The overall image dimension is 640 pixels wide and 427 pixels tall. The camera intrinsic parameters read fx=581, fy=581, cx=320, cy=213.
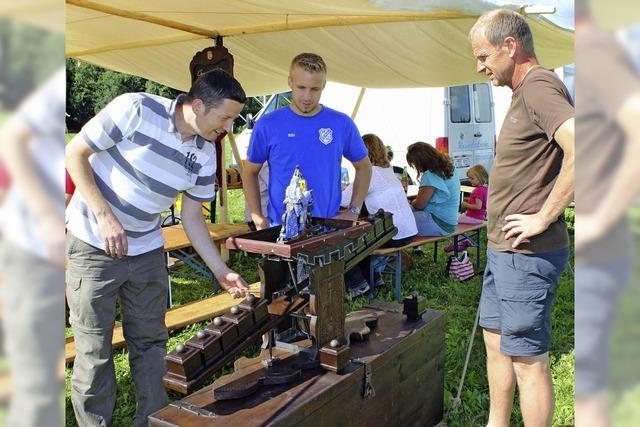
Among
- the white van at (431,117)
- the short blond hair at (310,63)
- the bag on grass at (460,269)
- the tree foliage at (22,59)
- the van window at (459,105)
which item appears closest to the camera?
the tree foliage at (22,59)

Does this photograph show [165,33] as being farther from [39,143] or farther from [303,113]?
[39,143]

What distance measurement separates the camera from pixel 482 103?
9719 millimetres

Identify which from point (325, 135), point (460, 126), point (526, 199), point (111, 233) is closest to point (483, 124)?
point (460, 126)

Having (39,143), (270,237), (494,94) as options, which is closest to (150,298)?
(270,237)

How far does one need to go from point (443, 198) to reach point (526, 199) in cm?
326

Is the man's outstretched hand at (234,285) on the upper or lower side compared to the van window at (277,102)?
lower

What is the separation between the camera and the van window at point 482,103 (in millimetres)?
9523

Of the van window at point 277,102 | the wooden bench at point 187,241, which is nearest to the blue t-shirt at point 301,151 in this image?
the wooden bench at point 187,241

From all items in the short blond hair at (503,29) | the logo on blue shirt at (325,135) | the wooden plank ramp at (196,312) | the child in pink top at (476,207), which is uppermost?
the short blond hair at (503,29)

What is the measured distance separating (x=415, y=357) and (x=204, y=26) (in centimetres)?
355

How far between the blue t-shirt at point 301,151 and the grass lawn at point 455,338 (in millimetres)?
1195

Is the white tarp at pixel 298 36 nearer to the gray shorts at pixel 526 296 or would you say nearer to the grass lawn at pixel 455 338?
the gray shorts at pixel 526 296

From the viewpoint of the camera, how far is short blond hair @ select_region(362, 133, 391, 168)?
510 centimetres

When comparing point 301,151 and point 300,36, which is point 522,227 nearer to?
point 301,151
